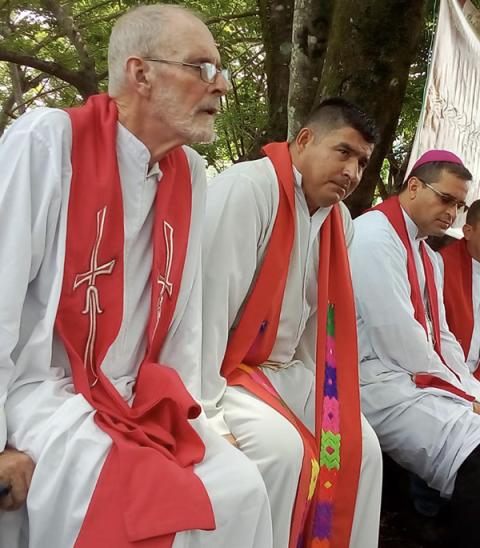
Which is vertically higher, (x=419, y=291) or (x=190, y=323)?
(x=190, y=323)

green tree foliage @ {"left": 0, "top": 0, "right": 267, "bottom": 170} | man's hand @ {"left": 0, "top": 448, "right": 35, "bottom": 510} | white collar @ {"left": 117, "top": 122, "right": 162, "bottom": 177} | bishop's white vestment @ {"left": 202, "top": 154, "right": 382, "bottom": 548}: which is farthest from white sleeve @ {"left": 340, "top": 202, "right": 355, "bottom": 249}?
green tree foliage @ {"left": 0, "top": 0, "right": 267, "bottom": 170}

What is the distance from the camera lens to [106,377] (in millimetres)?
2137

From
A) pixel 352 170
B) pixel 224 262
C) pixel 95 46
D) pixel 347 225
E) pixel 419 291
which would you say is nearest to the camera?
pixel 224 262

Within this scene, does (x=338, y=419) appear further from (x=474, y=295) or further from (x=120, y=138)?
(x=474, y=295)

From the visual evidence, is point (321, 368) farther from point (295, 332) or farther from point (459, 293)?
point (459, 293)

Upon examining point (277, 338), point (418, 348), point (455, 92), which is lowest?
point (418, 348)

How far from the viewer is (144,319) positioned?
7.61 feet

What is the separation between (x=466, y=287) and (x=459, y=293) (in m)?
0.08

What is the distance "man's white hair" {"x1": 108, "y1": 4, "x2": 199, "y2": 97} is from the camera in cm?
→ 224

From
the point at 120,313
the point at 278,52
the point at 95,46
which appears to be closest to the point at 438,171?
the point at 120,313

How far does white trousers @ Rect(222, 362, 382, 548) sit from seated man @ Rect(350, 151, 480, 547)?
1.52 feet

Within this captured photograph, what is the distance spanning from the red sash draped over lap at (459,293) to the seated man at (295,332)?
131 cm

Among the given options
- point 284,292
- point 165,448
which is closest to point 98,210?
point 165,448

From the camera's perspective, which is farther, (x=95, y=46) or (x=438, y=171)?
(x=95, y=46)
